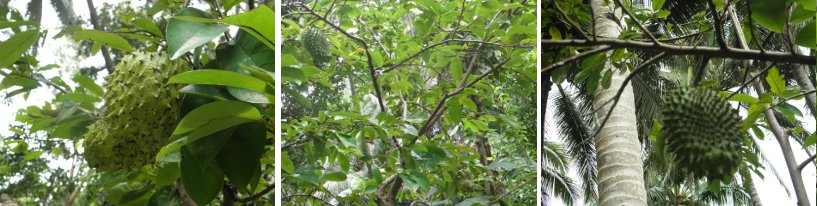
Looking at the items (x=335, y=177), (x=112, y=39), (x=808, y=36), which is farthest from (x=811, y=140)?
(x=112, y=39)

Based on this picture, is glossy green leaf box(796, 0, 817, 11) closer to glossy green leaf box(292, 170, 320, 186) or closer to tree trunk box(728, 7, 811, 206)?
tree trunk box(728, 7, 811, 206)

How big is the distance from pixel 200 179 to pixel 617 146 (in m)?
1.02

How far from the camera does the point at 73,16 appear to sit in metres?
1.15

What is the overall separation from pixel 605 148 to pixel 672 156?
19cm

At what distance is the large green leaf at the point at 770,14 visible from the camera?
136cm

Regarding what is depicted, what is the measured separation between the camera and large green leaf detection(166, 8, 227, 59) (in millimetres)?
810

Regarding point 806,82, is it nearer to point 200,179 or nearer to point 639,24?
point 639,24

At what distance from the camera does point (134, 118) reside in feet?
2.82

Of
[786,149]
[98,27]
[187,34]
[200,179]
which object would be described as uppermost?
[786,149]

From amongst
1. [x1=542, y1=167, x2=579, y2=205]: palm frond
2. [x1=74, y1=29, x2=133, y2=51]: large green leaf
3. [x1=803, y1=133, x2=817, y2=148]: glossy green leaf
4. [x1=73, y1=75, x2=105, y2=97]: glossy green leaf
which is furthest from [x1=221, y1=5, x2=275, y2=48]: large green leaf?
[x1=803, y1=133, x2=817, y2=148]: glossy green leaf

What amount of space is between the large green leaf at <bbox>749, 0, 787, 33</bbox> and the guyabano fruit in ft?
2.83

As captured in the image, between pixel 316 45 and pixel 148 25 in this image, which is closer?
pixel 148 25

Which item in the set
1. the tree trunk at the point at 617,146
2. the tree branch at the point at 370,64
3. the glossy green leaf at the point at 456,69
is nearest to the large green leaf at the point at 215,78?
the tree branch at the point at 370,64

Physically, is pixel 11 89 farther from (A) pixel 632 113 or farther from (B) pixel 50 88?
(A) pixel 632 113
